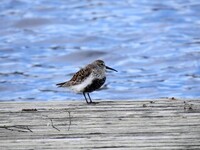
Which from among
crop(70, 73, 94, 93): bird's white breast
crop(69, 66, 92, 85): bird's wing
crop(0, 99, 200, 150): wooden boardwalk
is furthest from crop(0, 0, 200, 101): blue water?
crop(0, 99, 200, 150): wooden boardwalk

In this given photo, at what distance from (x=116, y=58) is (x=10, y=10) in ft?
19.7

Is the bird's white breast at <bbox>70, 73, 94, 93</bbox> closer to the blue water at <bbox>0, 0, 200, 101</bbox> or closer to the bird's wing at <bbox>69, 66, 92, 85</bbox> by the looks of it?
the bird's wing at <bbox>69, 66, 92, 85</bbox>

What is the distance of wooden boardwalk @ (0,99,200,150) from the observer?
7125 mm

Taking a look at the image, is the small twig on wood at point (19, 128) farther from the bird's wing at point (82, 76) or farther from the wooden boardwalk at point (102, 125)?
the bird's wing at point (82, 76)

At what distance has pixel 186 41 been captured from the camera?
19.9 metres

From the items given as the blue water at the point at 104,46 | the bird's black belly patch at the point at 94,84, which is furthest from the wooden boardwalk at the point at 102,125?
the blue water at the point at 104,46

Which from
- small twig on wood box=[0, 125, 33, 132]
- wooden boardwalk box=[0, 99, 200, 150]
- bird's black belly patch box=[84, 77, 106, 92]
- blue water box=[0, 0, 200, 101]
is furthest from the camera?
blue water box=[0, 0, 200, 101]

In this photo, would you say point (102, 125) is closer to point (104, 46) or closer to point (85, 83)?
point (85, 83)

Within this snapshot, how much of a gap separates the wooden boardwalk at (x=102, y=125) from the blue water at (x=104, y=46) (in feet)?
19.4

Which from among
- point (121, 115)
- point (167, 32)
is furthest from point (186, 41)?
point (121, 115)

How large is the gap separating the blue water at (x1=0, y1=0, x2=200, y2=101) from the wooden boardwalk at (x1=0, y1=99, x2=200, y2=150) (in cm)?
590

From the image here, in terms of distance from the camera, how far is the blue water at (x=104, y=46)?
52.5ft

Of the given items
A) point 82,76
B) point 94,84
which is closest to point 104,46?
point 82,76

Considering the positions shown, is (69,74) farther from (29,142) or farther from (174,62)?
(29,142)
